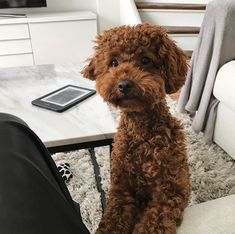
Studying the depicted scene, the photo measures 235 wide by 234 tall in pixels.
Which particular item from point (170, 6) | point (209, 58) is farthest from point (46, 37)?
point (209, 58)

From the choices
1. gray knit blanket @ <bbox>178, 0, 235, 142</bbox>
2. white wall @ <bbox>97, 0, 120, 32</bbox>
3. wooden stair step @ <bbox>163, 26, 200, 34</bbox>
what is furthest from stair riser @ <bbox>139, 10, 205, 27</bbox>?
gray knit blanket @ <bbox>178, 0, 235, 142</bbox>

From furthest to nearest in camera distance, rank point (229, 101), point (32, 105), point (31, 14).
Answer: point (31, 14), point (229, 101), point (32, 105)

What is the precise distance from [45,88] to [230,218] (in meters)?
1.09

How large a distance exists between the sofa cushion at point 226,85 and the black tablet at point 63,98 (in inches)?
28.8

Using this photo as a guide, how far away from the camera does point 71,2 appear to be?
11.5ft

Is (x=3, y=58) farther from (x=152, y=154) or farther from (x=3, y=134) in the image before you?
(x=3, y=134)

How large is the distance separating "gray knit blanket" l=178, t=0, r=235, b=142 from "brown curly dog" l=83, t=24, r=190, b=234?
927 mm

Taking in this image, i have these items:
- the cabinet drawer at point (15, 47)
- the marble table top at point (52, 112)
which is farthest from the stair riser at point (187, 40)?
the marble table top at point (52, 112)

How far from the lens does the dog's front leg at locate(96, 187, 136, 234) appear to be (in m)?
0.89

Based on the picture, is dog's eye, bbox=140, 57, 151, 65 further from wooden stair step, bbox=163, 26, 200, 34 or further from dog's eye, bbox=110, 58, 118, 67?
wooden stair step, bbox=163, 26, 200, 34

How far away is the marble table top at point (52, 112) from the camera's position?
115cm

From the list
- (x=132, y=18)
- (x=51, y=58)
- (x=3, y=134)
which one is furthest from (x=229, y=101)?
(x=51, y=58)

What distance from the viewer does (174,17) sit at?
129 inches

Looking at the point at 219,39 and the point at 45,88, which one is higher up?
the point at 219,39
